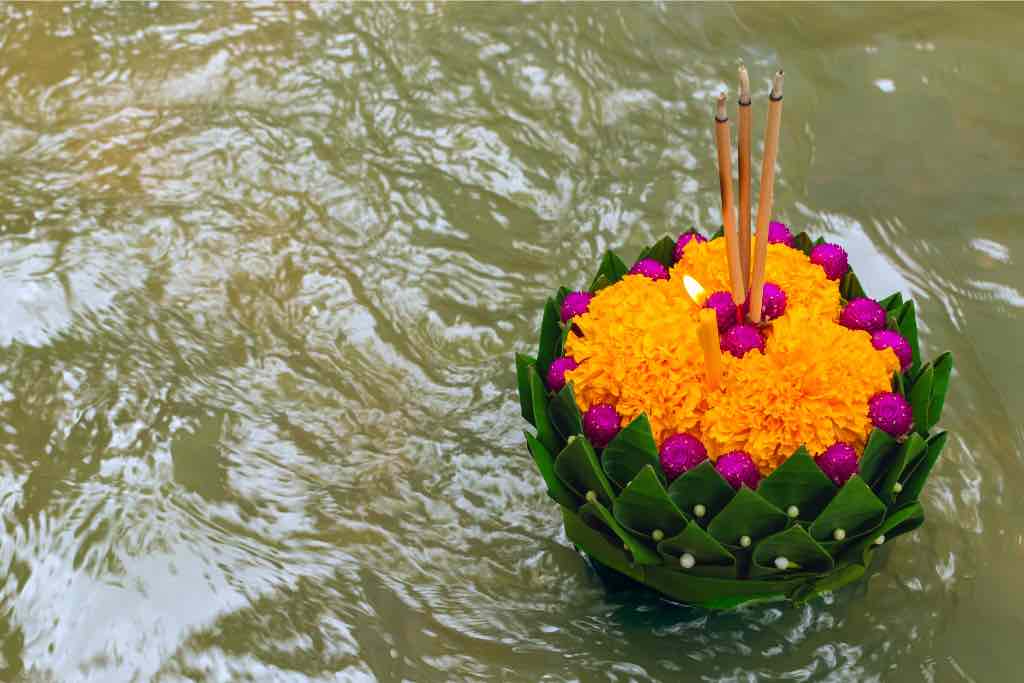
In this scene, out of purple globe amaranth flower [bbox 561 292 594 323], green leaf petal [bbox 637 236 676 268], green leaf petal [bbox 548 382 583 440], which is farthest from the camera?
green leaf petal [bbox 637 236 676 268]

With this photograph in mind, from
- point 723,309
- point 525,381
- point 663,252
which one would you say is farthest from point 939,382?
point 525,381

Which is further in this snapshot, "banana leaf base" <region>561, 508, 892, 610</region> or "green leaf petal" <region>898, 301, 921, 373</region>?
"green leaf petal" <region>898, 301, 921, 373</region>

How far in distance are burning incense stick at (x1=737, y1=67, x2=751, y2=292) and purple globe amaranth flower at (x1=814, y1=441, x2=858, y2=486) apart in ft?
0.73

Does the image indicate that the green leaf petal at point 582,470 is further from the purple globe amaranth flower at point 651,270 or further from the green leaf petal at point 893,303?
the green leaf petal at point 893,303

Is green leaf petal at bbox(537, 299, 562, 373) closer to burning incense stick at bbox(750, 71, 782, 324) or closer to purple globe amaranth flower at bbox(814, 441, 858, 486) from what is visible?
burning incense stick at bbox(750, 71, 782, 324)

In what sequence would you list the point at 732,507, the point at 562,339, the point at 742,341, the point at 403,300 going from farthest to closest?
the point at 403,300, the point at 562,339, the point at 742,341, the point at 732,507

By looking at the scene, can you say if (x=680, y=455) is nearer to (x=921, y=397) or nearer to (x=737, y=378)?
(x=737, y=378)

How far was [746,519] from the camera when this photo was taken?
1.14 m

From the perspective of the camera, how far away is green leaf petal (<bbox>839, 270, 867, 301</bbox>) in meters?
1.36

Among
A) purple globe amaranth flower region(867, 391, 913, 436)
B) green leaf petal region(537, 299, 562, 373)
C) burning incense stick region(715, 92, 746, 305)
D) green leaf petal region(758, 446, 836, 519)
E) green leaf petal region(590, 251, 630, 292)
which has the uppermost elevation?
burning incense stick region(715, 92, 746, 305)

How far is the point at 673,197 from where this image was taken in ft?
6.59

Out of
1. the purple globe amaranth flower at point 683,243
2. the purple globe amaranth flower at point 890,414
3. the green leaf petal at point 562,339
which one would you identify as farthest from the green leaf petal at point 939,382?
the green leaf petal at point 562,339

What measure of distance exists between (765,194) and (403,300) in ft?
2.73

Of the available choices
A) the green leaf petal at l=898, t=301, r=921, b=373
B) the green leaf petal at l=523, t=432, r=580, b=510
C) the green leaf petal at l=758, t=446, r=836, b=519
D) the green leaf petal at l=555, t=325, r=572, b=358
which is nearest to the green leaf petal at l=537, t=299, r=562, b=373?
the green leaf petal at l=555, t=325, r=572, b=358
